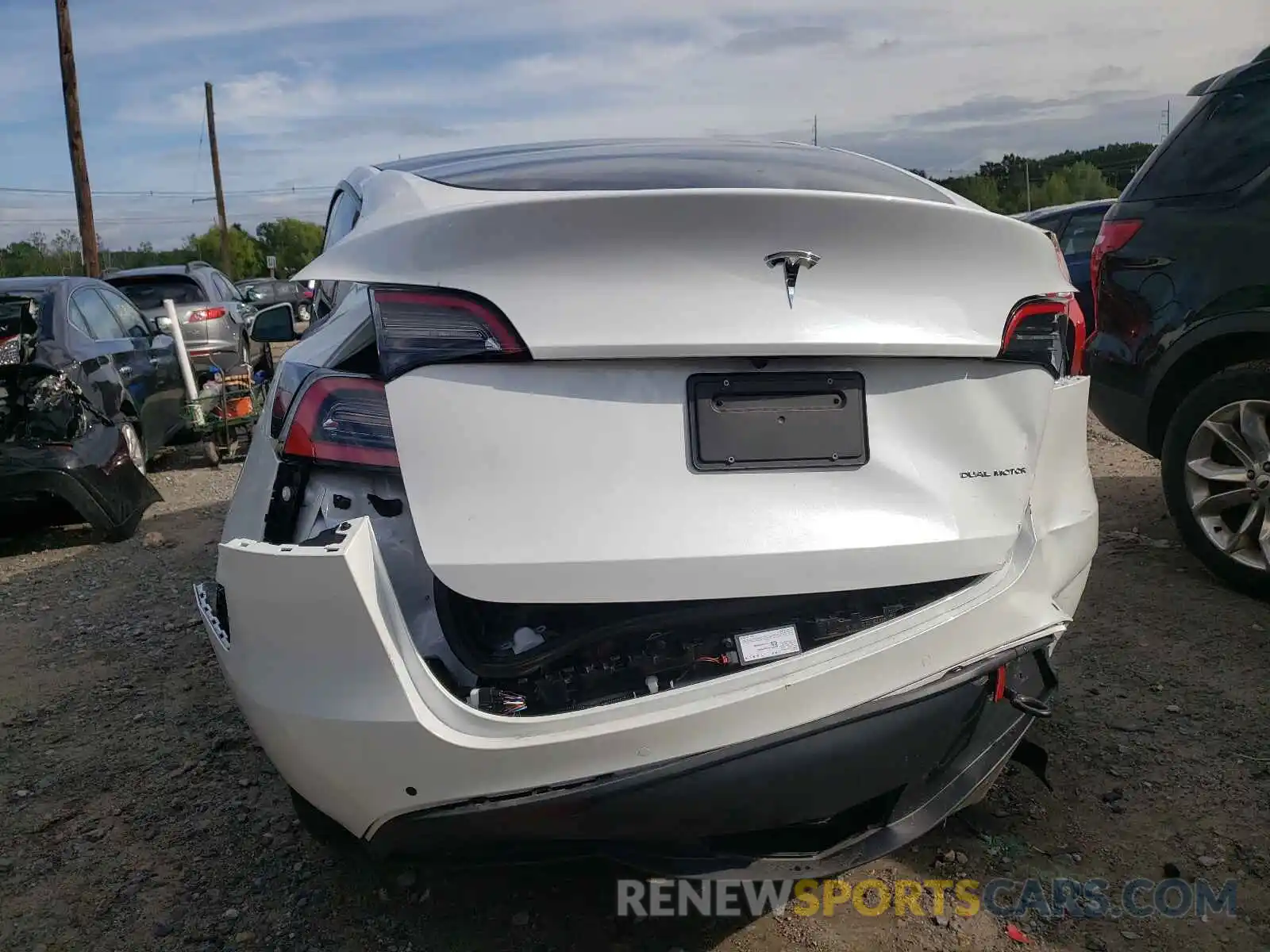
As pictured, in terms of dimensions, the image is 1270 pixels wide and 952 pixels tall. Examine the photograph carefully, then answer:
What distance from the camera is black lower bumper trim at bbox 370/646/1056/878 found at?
1669 mm

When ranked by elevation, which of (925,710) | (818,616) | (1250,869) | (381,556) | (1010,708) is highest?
(381,556)

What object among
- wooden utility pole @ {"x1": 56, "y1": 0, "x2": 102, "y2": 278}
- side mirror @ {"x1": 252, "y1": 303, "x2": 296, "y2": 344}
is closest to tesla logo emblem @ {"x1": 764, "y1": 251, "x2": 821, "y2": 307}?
side mirror @ {"x1": 252, "y1": 303, "x2": 296, "y2": 344}

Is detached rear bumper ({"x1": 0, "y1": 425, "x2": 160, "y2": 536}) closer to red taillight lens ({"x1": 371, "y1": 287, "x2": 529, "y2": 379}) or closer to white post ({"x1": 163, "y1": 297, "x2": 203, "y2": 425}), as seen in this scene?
white post ({"x1": 163, "y1": 297, "x2": 203, "y2": 425})

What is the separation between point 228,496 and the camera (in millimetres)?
6812

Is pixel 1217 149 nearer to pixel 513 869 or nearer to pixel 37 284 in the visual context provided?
pixel 513 869

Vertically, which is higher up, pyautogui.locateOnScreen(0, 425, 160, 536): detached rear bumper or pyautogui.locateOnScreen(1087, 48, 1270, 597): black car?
pyautogui.locateOnScreen(1087, 48, 1270, 597): black car

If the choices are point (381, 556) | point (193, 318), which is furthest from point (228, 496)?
point (381, 556)

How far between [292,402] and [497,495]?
1.79 feet

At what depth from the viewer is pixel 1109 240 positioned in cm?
433

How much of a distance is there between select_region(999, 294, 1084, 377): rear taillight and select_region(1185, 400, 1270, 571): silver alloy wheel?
2107 millimetres

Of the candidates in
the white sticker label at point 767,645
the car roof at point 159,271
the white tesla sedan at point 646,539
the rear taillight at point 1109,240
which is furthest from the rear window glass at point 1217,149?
the car roof at point 159,271

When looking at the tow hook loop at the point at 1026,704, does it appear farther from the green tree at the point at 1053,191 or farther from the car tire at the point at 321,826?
the green tree at the point at 1053,191

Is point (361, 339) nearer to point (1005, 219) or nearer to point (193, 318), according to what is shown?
point (1005, 219)

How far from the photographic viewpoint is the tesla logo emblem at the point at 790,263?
179 centimetres
